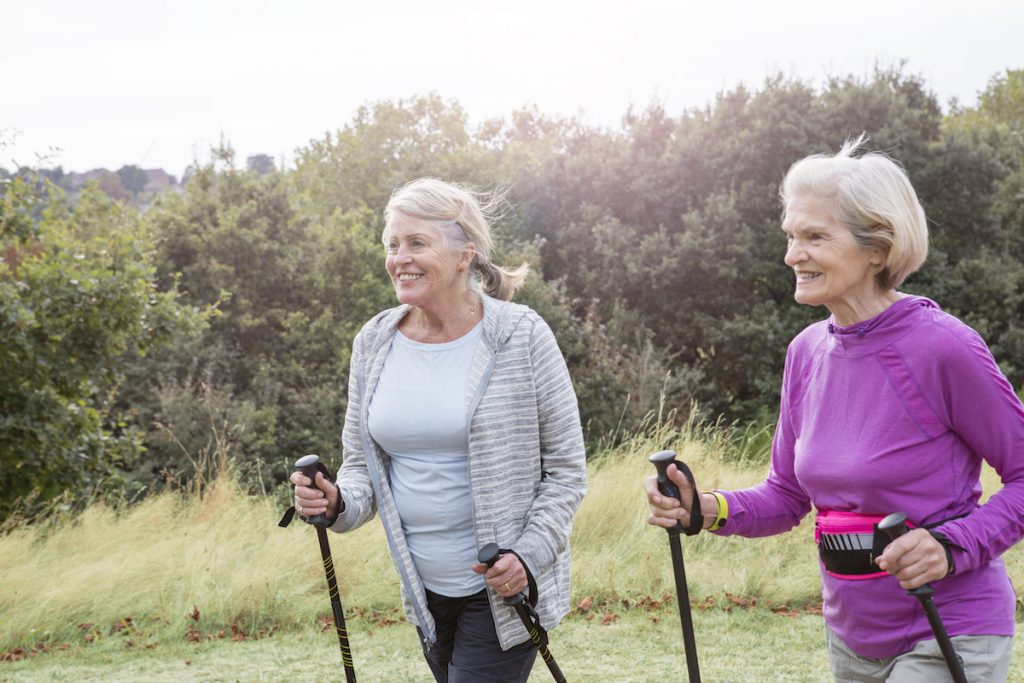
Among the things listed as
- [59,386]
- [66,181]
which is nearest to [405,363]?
[59,386]

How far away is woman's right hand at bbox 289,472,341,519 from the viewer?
9.46 ft

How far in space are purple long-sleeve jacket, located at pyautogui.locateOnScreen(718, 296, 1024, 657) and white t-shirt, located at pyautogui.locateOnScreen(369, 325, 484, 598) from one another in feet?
3.01

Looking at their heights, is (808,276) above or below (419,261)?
below

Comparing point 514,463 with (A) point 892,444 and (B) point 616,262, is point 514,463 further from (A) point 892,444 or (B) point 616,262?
(B) point 616,262

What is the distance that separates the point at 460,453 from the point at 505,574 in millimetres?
354

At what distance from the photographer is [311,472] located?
2891 mm

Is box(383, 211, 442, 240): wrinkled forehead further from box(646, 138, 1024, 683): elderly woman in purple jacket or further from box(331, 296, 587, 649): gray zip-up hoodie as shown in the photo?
box(646, 138, 1024, 683): elderly woman in purple jacket

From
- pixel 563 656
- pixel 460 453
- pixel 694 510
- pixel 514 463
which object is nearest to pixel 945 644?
pixel 694 510

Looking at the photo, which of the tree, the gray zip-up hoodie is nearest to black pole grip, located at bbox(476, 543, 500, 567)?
the gray zip-up hoodie

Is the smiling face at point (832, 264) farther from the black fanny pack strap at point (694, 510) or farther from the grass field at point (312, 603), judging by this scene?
the grass field at point (312, 603)

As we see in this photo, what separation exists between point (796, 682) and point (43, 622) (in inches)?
167

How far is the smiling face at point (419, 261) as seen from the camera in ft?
9.62

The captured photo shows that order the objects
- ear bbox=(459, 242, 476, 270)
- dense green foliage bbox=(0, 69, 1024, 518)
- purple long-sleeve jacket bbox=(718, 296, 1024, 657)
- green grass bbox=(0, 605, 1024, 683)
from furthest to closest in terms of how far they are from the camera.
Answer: dense green foliage bbox=(0, 69, 1024, 518)
green grass bbox=(0, 605, 1024, 683)
ear bbox=(459, 242, 476, 270)
purple long-sleeve jacket bbox=(718, 296, 1024, 657)

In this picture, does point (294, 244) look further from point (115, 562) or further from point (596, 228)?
point (115, 562)
